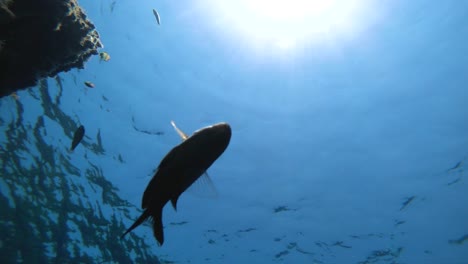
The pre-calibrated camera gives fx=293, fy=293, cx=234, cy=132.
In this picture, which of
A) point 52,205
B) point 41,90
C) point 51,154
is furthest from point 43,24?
point 52,205

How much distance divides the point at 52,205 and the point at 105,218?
3.21 m

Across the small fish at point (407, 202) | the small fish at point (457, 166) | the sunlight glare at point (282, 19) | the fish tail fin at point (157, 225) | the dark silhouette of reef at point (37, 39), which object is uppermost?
the sunlight glare at point (282, 19)

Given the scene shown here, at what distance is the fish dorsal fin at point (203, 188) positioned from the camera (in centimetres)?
206

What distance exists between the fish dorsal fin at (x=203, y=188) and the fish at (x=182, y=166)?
0.06 metres

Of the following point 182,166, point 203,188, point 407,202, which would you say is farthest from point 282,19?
point 407,202

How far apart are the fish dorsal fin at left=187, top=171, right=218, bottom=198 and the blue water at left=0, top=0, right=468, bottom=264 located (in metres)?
8.02

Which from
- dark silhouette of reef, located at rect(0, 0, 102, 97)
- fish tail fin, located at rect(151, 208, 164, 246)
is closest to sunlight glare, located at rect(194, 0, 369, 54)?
dark silhouette of reef, located at rect(0, 0, 102, 97)

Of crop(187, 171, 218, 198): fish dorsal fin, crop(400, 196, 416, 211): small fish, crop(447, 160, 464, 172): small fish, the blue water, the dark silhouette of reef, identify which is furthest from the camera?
crop(400, 196, 416, 211): small fish

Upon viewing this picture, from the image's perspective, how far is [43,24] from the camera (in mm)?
6133

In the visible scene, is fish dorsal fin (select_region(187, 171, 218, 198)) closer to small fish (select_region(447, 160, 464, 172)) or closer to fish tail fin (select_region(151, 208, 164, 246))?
fish tail fin (select_region(151, 208, 164, 246))

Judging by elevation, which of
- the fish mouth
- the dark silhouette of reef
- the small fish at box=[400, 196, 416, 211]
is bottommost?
the fish mouth

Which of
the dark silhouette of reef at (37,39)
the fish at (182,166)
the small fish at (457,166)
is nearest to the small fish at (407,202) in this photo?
the small fish at (457,166)

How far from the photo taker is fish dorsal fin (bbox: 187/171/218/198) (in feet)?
6.77

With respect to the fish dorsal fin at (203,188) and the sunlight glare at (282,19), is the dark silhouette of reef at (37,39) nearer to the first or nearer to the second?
the sunlight glare at (282,19)
